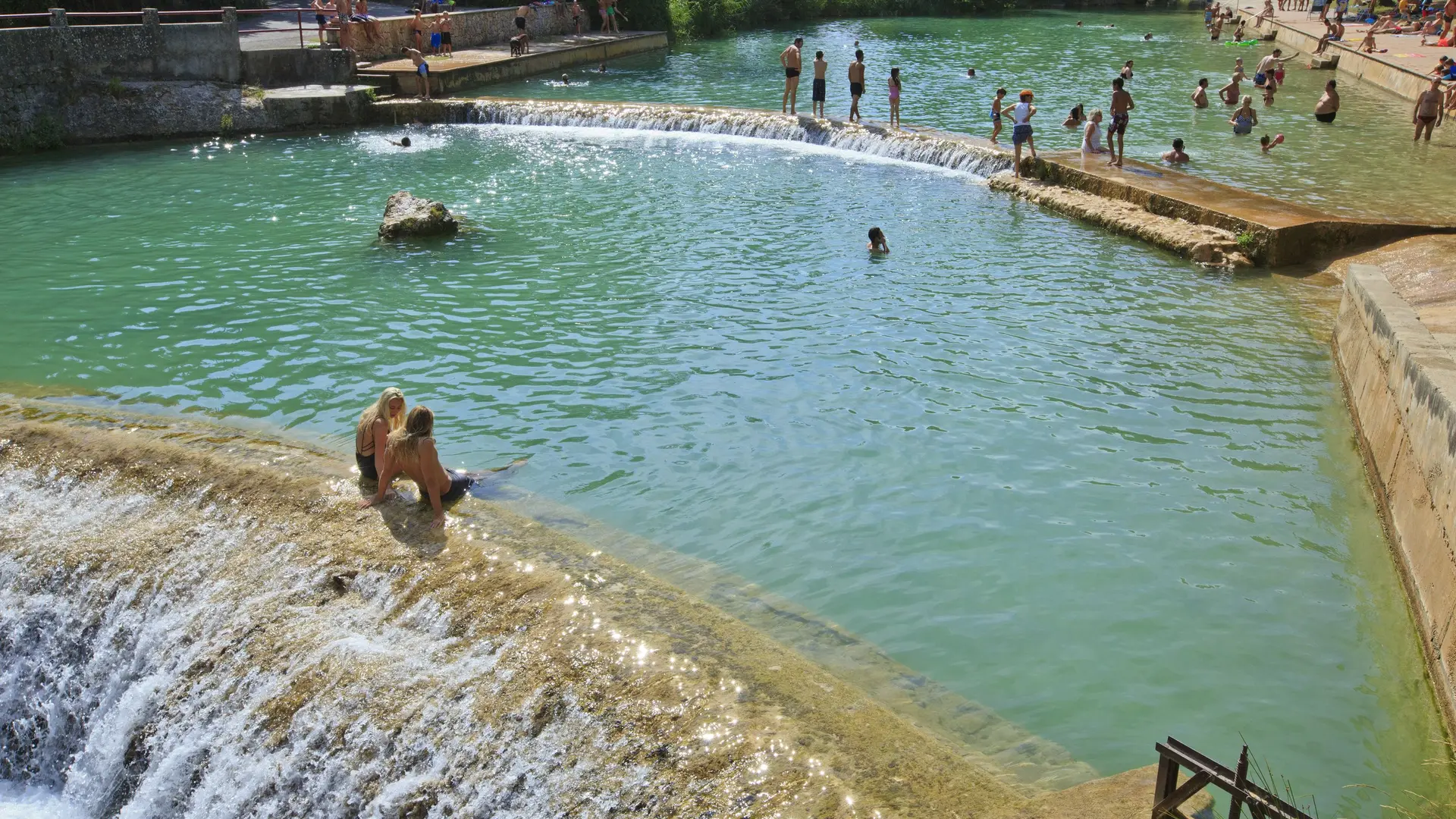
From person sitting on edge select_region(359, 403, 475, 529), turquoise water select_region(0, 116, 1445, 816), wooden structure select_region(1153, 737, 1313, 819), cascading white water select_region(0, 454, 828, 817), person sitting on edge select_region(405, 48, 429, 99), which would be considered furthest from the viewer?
person sitting on edge select_region(405, 48, 429, 99)

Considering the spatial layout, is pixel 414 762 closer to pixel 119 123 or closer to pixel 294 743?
pixel 294 743

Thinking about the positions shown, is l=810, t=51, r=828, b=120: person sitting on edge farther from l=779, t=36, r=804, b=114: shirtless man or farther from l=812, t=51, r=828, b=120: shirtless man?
l=779, t=36, r=804, b=114: shirtless man

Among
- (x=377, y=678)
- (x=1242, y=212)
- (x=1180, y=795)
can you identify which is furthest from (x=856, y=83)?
(x=1180, y=795)

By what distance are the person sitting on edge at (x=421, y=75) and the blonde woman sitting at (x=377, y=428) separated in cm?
2130

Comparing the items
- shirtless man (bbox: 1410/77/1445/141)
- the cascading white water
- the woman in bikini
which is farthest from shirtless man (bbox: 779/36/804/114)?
the cascading white water

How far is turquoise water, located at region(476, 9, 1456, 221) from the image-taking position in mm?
19453

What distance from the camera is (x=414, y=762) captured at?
621 cm

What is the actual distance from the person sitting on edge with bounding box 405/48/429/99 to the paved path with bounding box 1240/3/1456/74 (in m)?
25.8

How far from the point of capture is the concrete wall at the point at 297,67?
90.0 ft

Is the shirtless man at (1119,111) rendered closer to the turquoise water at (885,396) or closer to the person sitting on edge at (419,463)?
the turquoise water at (885,396)

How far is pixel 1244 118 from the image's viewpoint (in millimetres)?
22672

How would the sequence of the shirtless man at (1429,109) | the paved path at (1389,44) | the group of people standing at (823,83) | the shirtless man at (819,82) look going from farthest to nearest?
the paved path at (1389,44) < the shirtless man at (819,82) < the group of people standing at (823,83) < the shirtless man at (1429,109)

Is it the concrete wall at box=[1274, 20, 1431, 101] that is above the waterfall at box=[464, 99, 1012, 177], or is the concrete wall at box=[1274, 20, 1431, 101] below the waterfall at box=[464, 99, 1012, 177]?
above

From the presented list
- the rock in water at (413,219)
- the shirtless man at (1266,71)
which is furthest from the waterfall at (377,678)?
the shirtless man at (1266,71)
